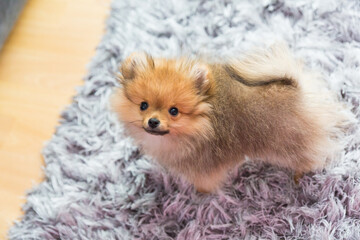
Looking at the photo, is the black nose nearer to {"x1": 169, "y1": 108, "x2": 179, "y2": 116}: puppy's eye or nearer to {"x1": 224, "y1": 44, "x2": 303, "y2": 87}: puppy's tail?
{"x1": 169, "y1": 108, "x2": 179, "y2": 116}: puppy's eye

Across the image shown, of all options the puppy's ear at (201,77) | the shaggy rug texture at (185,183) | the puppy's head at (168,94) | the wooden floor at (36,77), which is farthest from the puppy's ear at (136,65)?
the wooden floor at (36,77)


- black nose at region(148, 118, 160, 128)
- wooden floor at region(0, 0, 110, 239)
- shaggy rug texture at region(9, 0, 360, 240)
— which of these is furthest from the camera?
wooden floor at region(0, 0, 110, 239)

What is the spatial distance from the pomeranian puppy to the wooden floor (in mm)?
589

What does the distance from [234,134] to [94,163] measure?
59cm

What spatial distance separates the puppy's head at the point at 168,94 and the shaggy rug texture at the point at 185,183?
0.33 m

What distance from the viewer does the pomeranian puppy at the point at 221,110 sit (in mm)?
1043

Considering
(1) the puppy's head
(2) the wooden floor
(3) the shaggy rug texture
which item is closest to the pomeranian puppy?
(1) the puppy's head

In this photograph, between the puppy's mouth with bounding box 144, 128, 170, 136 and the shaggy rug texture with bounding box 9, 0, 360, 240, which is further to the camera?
the shaggy rug texture with bounding box 9, 0, 360, 240

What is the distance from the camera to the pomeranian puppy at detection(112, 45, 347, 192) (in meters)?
1.04

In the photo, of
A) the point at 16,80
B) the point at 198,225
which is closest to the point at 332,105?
the point at 198,225

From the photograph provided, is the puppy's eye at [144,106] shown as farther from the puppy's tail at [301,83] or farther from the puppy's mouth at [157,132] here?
the puppy's tail at [301,83]

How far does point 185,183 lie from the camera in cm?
140

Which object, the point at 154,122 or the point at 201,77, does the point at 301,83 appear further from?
the point at 154,122

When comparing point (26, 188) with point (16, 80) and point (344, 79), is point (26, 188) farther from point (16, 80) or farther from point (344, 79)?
point (344, 79)
